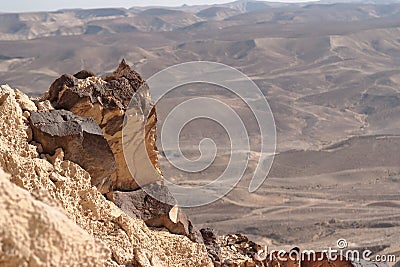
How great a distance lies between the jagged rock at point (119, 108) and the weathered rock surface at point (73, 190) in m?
1.11

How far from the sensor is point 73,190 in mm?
5949

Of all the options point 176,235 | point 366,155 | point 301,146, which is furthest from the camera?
point 301,146

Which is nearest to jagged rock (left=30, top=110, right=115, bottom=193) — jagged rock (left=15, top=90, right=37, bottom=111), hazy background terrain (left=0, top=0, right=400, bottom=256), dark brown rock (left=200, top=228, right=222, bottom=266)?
jagged rock (left=15, top=90, right=37, bottom=111)

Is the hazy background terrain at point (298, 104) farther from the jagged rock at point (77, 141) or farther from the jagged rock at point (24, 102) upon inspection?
the jagged rock at point (24, 102)

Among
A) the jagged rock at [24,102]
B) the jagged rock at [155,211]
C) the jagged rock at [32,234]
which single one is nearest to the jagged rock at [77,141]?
the jagged rock at [24,102]

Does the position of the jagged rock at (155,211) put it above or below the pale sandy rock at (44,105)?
below

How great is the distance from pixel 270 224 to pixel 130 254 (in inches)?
922

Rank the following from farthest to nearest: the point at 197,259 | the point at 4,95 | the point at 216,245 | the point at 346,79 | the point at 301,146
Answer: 1. the point at 346,79
2. the point at 301,146
3. the point at 216,245
4. the point at 197,259
5. the point at 4,95

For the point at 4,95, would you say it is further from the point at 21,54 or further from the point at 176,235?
the point at 21,54

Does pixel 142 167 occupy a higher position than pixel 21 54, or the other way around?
pixel 142 167

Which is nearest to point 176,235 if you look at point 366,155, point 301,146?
point 366,155

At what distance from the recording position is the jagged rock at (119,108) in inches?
284

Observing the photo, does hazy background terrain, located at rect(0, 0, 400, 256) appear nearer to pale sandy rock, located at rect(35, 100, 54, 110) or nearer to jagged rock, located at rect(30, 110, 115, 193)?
jagged rock, located at rect(30, 110, 115, 193)

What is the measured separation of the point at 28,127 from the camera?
19.5 feet
